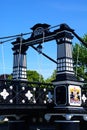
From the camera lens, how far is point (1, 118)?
22.7 meters

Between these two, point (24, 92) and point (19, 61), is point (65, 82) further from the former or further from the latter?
point (19, 61)

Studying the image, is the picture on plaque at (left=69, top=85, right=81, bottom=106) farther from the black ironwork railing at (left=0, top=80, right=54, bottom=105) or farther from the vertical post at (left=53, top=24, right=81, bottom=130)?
the black ironwork railing at (left=0, top=80, right=54, bottom=105)

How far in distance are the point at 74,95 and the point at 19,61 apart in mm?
4583

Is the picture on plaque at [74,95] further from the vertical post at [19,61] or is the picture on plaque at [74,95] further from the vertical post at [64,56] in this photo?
the vertical post at [19,61]

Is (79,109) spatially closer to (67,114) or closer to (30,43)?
(67,114)

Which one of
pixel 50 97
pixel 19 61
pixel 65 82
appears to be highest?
pixel 19 61

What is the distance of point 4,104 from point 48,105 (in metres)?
2.72

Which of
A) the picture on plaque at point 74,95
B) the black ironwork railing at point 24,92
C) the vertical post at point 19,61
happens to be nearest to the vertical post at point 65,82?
the picture on plaque at point 74,95

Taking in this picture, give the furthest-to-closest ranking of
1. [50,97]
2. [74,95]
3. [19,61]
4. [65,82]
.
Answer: [19,61] → [50,97] → [74,95] → [65,82]

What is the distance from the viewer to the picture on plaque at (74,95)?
68.8 feet

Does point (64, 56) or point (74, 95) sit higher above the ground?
point (64, 56)

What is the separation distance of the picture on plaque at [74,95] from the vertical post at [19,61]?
408 cm

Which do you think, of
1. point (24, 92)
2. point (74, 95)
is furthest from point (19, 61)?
point (74, 95)

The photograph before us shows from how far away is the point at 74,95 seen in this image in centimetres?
2125
